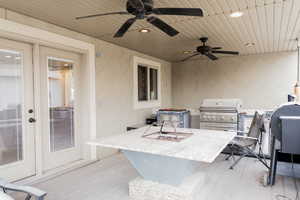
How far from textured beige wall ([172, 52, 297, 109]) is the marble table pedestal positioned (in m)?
4.50

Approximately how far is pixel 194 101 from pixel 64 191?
506cm

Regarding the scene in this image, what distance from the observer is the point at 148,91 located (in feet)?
18.8

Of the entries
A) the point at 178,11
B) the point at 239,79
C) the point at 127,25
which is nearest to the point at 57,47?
the point at 127,25

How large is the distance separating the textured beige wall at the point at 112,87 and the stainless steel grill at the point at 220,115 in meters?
1.72

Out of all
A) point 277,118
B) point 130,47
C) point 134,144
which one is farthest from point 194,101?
point 134,144

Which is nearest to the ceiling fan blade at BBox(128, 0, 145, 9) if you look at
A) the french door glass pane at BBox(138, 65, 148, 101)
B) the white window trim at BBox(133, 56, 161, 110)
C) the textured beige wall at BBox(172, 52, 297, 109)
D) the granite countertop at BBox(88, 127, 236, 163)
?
the granite countertop at BBox(88, 127, 236, 163)

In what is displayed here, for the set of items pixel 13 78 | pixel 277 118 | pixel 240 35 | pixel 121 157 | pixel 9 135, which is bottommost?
pixel 121 157

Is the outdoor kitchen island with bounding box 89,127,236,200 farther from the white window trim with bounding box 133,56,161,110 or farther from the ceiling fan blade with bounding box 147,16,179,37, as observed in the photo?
the white window trim with bounding box 133,56,161,110

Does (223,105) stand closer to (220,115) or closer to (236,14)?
(220,115)

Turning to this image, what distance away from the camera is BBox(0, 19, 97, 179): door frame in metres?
2.70

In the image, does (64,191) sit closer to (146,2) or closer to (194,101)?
(146,2)

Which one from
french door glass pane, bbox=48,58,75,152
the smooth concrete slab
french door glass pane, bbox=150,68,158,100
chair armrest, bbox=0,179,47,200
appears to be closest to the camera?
chair armrest, bbox=0,179,47,200

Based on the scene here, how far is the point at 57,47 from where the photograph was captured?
3.24 m

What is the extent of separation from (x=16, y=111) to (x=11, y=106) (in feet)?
0.31
